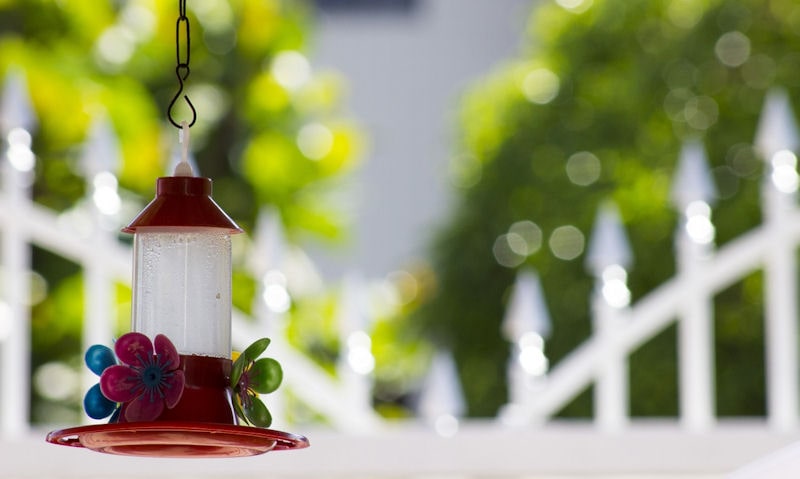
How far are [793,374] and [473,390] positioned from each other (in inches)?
165

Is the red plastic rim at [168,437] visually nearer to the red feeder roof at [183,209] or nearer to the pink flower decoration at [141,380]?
the pink flower decoration at [141,380]

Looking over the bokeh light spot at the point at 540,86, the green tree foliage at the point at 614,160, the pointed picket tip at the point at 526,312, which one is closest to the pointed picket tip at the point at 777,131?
the pointed picket tip at the point at 526,312

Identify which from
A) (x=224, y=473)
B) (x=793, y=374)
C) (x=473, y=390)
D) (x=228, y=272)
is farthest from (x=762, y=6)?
(x=228, y=272)

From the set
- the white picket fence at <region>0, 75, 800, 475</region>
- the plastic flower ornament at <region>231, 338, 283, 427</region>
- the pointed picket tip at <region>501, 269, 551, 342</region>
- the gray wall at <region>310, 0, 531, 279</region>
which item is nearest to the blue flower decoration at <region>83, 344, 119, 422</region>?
the plastic flower ornament at <region>231, 338, 283, 427</region>

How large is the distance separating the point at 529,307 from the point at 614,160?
13.4ft

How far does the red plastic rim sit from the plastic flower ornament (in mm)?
62

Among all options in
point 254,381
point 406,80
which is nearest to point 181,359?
point 254,381

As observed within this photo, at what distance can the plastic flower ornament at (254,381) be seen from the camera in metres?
2.05

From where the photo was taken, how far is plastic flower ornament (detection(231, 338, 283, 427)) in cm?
205

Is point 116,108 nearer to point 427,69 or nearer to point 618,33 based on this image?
point 618,33

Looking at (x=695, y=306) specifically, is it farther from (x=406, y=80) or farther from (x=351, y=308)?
(x=406, y=80)

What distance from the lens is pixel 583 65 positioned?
8453 millimetres

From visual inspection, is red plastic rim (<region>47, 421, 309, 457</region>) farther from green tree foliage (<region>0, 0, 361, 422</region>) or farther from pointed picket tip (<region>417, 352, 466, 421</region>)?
green tree foliage (<region>0, 0, 361, 422</region>)

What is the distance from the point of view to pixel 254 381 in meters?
2.08
